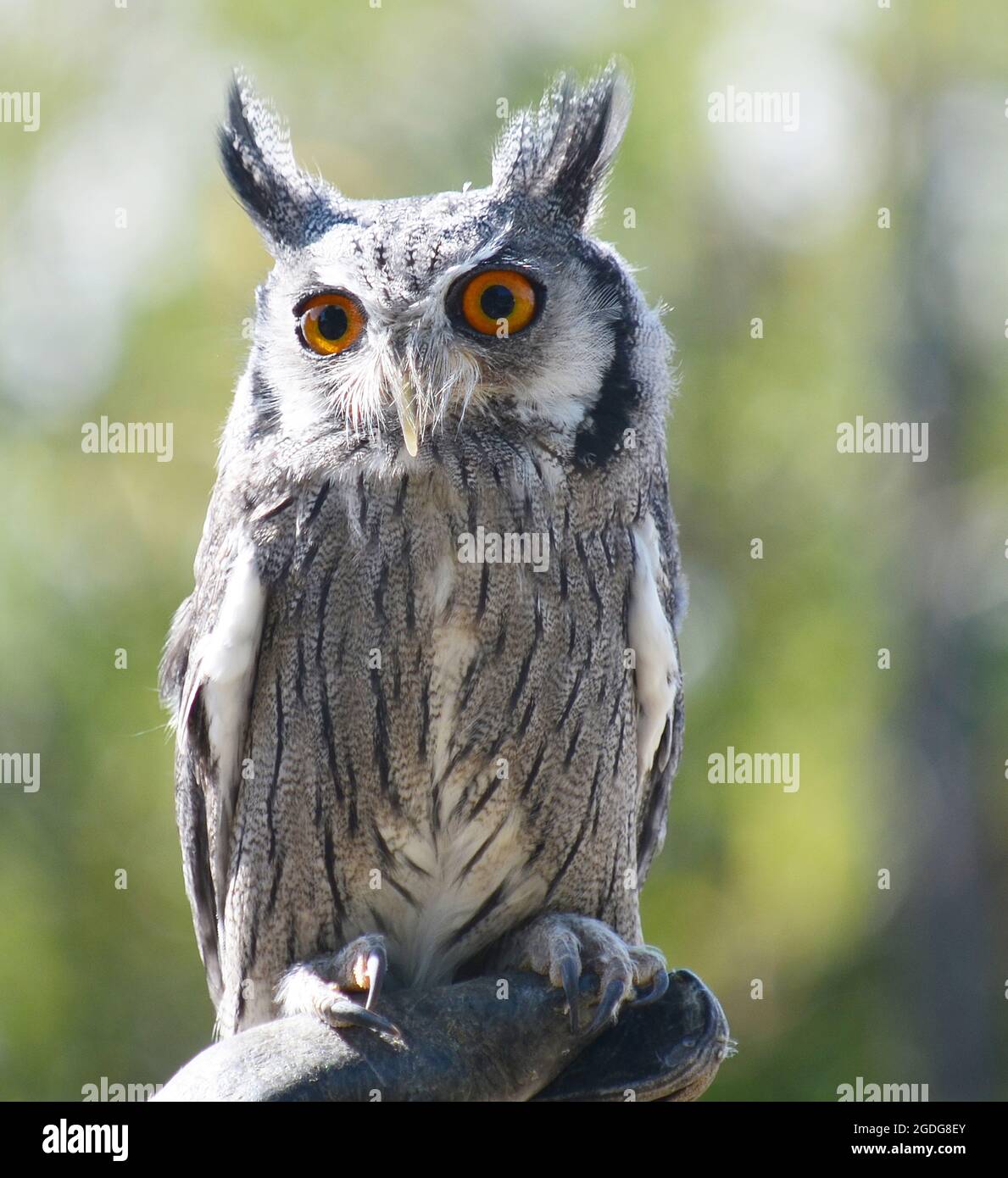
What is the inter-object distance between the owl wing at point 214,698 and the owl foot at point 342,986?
0.38 metres

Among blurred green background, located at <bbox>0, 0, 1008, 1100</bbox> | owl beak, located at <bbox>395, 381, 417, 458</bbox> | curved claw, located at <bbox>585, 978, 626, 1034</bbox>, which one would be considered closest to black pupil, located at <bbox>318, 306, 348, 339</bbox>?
owl beak, located at <bbox>395, 381, 417, 458</bbox>

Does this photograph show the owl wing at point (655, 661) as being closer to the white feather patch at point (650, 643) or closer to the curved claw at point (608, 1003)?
the white feather patch at point (650, 643)

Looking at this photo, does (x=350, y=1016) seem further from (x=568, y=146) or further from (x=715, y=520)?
(x=715, y=520)

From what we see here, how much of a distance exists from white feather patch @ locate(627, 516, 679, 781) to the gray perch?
0.62 meters

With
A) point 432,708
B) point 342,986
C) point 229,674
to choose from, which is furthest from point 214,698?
point 342,986

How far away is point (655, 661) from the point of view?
9.00ft

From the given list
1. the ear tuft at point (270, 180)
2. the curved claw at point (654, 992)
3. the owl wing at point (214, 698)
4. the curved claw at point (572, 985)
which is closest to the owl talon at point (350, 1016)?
the curved claw at point (572, 985)

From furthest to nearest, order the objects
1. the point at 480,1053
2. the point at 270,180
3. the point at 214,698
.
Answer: the point at 270,180 → the point at 214,698 → the point at 480,1053

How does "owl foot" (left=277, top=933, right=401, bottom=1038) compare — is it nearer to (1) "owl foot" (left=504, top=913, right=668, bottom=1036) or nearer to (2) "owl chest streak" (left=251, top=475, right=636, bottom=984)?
(2) "owl chest streak" (left=251, top=475, right=636, bottom=984)

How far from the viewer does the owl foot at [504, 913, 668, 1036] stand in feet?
7.67

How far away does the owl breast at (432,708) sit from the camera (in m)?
2.52

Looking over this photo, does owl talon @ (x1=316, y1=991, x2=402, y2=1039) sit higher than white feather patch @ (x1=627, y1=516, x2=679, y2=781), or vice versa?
white feather patch @ (x1=627, y1=516, x2=679, y2=781)

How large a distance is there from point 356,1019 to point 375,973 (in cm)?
16

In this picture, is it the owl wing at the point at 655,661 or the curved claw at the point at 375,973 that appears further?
the owl wing at the point at 655,661
